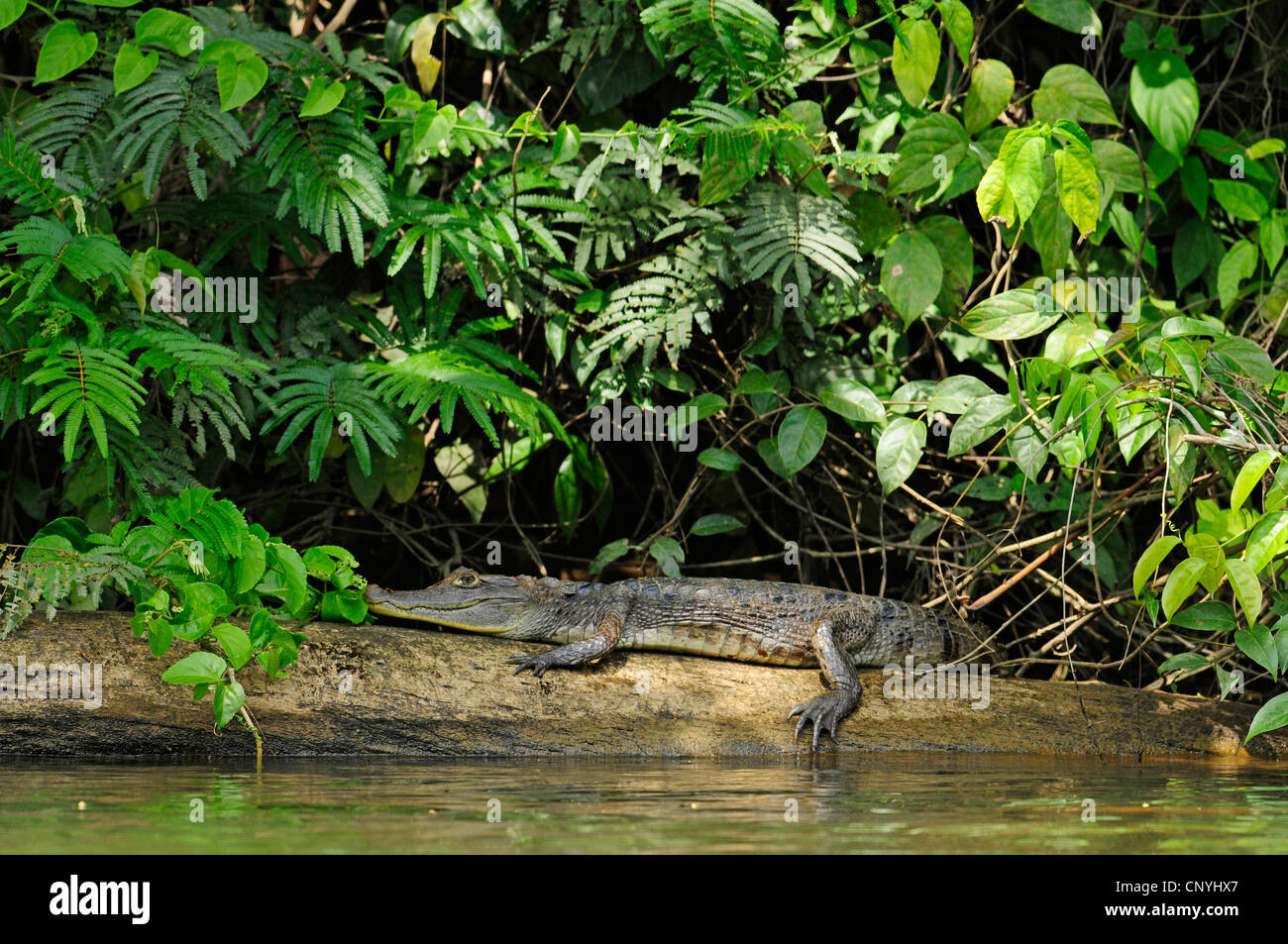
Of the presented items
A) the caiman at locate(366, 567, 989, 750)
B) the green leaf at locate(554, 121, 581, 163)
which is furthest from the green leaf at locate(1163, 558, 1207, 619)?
the green leaf at locate(554, 121, 581, 163)

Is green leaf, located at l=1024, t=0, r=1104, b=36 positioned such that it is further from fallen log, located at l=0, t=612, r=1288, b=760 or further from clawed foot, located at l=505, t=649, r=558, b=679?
clawed foot, located at l=505, t=649, r=558, b=679

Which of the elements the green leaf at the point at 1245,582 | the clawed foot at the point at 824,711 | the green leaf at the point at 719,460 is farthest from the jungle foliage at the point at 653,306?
the clawed foot at the point at 824,711

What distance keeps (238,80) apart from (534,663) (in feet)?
7.86

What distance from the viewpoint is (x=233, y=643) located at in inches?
153

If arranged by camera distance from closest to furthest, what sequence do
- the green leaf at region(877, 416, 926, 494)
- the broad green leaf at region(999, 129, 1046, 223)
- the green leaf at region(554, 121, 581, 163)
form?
the broad green leaf at region(999, 129, 1046, 223) → the green leaf at region(554, 121, 581, 163) → the green leaf at region(877, 416, 926, 494)

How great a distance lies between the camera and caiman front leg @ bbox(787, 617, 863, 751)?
183 inches

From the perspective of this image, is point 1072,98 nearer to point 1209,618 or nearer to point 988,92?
point 988,92

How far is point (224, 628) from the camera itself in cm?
390

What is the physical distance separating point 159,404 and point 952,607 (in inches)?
143

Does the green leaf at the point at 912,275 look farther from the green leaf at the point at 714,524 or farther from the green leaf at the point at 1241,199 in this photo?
the green leaf at the point at 1241,199

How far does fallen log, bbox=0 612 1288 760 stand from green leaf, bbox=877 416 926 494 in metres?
0.85

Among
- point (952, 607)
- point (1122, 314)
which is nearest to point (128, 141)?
point (952, 607)

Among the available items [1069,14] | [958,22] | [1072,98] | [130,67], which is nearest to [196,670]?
[130,67]

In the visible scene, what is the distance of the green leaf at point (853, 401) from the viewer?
17.1 feet
